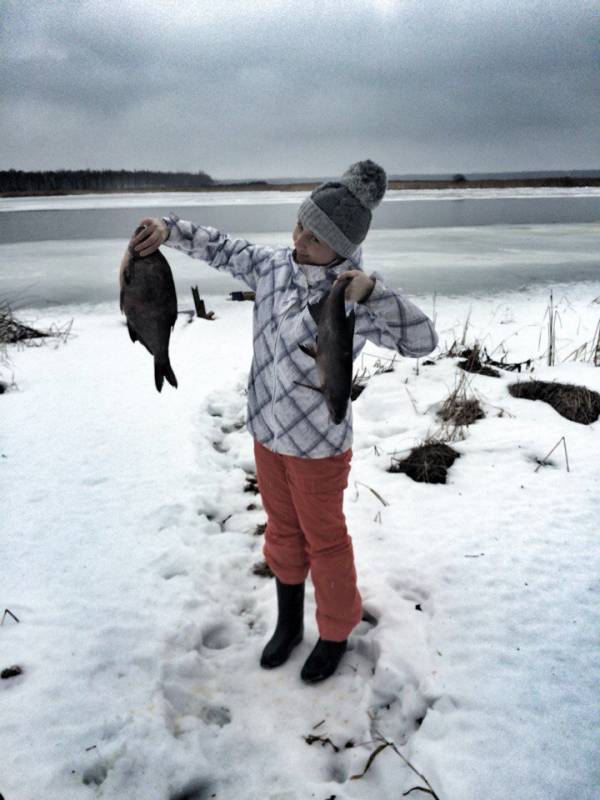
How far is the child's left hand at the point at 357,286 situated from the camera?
1.38 meters

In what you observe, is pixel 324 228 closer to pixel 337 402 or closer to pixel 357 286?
pixel 357 286

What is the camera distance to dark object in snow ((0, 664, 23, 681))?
1.97 meters

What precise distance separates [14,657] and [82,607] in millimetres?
326

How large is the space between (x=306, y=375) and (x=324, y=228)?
0.49 m

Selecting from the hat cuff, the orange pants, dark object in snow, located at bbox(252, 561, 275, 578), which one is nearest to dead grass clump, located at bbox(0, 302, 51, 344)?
dark object in snow, located at bbox(252, 561, 275, 578)

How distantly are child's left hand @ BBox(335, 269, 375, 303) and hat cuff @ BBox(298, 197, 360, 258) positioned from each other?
31 cm

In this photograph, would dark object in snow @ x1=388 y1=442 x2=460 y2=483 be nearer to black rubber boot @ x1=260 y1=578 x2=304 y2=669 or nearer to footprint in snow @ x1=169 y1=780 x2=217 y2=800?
black rubber boot @ x1=260 y1=578 x2=304 y2=669

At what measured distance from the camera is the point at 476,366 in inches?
199

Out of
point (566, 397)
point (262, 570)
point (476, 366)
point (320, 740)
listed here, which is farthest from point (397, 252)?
point (320, 740)

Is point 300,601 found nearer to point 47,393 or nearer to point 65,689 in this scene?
point 65,689

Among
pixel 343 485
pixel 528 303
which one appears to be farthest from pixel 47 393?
pixel 528 303

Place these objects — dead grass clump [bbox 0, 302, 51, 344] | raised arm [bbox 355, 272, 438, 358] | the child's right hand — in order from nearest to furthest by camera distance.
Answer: raised arm [bbox 355, 272, 438, 358] → the child's right hand → dead grass clump [bbox 0, 302, 51, 344]

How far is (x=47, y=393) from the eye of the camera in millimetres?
4660

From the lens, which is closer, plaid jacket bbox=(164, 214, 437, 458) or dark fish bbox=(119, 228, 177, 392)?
dark fish bbox=(119, 228, 177, 392)
